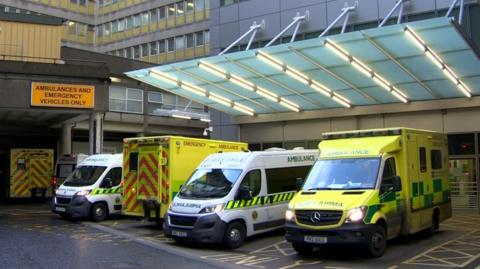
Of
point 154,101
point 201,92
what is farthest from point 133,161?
point 154,101

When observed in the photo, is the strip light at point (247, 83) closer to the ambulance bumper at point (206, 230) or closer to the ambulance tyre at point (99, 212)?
the ambulance tyre at point (99, 212)

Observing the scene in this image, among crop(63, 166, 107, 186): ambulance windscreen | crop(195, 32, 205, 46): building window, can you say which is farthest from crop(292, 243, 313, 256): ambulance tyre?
crop(195, 32, 205, 46): building window

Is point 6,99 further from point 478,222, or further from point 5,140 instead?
point 478,222

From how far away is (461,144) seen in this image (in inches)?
766

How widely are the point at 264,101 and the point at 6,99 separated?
9891mm

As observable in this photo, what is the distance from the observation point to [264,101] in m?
22.4

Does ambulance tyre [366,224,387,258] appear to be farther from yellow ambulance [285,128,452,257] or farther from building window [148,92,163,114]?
building window [148,92,163,114]

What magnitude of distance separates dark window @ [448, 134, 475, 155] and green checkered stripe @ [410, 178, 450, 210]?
18.7 ft

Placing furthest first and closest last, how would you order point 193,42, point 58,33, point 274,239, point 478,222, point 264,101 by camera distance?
1. point 193,42
2. point 58,33
3. point 264,101
4. point 478,222
5. point 274,239

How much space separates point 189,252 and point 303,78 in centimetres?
897

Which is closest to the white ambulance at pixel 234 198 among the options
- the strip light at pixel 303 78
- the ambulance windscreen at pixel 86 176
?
the strip light at pixel 303 78

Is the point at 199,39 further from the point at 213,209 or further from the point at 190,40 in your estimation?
the point at 213,209

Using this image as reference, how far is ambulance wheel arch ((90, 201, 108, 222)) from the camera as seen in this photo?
1752 centimetres

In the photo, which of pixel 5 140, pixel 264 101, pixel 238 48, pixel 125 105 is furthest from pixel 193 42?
pixel 264 101
